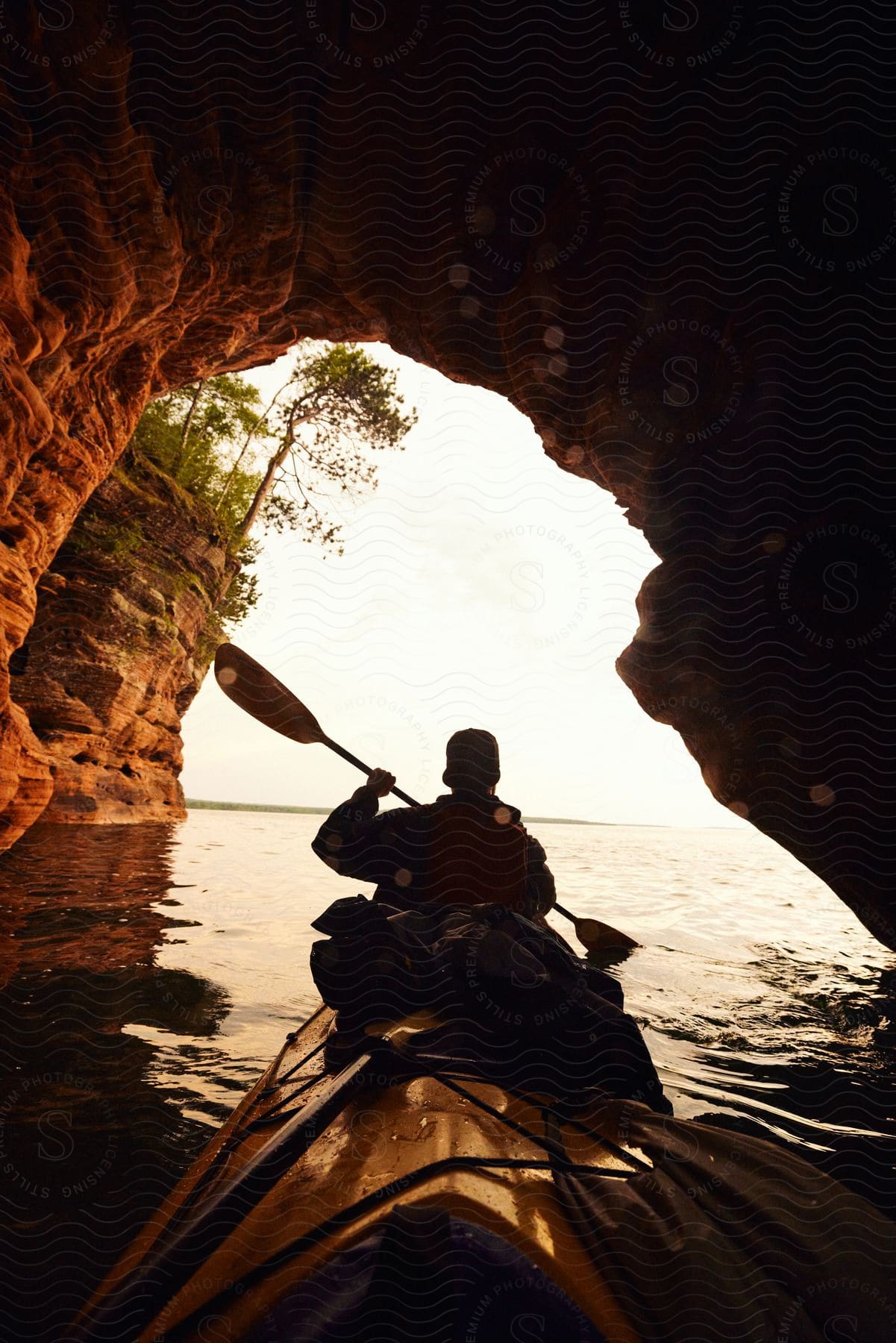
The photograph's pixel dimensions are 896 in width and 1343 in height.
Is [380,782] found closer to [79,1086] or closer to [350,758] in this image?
[350,758]

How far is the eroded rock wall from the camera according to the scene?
33.1 feet

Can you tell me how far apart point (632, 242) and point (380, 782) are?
4499 mm

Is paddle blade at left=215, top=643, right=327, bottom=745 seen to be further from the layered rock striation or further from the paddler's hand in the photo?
Result: the layered rock striation

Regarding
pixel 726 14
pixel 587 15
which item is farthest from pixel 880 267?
pixel 587 15

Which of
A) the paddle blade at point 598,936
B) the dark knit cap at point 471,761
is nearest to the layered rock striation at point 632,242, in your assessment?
the dark knit cap at point 471,761

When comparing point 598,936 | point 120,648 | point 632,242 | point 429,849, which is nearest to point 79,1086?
point 429,849

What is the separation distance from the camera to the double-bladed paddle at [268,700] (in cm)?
493

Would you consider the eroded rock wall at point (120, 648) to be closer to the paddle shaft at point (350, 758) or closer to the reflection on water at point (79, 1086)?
the reflection on water at point (79, 1086)

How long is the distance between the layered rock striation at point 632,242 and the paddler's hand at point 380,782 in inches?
93.8

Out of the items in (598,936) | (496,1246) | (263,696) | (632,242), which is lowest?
(598,936)

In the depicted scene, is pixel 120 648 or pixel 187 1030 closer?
pixel 187 1030

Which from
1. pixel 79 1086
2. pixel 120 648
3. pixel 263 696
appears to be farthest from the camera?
pixel 120 648

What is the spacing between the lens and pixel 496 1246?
4.29 ft

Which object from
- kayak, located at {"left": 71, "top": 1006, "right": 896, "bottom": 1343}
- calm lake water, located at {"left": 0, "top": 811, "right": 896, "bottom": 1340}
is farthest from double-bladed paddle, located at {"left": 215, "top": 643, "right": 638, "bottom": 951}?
kayak, located at {"left": 71, "top": 1006, "right": 896, "bottom": 1343}
